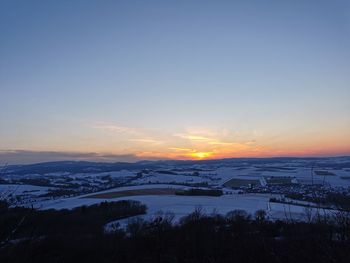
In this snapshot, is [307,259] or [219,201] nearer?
[307,259]

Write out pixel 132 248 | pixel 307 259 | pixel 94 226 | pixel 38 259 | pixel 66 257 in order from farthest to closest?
pixel 94 226
pixel 132 248
pixel 66 257
pixel 38 259
pixel 307 259

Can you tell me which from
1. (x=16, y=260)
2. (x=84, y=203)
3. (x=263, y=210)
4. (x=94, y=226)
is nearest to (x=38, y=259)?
(x=16, y=260)

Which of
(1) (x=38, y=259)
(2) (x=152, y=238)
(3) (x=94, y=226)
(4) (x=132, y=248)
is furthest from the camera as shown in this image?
(3) (x=94, y=226)

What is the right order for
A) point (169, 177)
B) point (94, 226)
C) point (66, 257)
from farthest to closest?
1. point (169, 177)
2. point (94, 226)
3. point (66, 257)

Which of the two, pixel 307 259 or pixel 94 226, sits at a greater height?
pixel 307 259

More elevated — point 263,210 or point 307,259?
point 307,259

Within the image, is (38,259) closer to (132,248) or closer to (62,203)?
(132,248)

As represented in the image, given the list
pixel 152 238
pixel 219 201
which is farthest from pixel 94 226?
pixel 219 201

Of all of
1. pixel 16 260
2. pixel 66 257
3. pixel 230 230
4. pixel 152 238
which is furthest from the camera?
pixel 230 230

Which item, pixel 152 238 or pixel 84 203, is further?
pixel 84 203

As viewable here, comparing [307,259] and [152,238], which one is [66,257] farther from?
[307,259]
